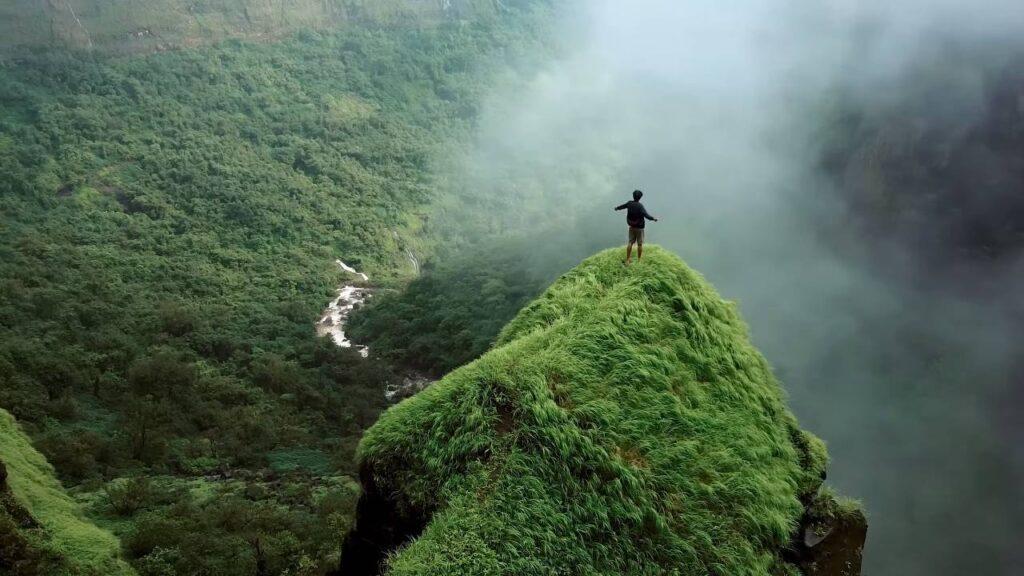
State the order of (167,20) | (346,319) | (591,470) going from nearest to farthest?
1. (591,470)
2. (346,319)
3. (167,20)

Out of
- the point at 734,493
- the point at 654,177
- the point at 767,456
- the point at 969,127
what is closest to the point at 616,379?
the point at 734,493

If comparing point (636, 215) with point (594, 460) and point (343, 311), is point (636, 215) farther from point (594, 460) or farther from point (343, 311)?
point (343, 311)

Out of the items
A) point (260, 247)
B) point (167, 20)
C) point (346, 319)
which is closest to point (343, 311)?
point (346, 319)

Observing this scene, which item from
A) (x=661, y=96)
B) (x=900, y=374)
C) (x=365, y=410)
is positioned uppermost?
(x=661, y=96)

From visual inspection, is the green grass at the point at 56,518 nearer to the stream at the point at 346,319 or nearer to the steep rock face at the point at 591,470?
the steep rock face at the point at 591,470

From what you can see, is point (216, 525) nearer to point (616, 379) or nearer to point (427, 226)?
point (616, 379)
